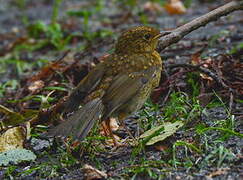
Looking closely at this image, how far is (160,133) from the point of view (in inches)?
162

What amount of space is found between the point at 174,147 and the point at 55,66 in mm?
2844

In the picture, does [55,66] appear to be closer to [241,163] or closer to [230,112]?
[230,112]

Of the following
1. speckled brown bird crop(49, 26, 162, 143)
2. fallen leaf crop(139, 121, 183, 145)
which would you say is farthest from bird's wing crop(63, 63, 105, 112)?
fallen leaf crop(139, 121, 183, 145)

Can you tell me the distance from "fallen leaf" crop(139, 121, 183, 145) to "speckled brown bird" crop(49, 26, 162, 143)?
0.27 meters

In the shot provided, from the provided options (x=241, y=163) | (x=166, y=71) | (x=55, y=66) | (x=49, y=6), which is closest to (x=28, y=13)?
(x=49, y=6)

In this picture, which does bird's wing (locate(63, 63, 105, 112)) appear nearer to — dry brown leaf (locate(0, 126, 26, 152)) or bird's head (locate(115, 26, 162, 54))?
bird's head (locate(115, 26, 162, 54))

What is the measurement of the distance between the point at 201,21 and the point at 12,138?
77.3 inches

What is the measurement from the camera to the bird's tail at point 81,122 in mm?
3932

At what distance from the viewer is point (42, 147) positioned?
4598 mm

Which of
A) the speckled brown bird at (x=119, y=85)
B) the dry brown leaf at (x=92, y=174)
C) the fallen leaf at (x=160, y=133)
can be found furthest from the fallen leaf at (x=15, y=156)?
the fallen leaf at (x=160, y=133)

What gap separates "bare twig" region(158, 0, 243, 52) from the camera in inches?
190

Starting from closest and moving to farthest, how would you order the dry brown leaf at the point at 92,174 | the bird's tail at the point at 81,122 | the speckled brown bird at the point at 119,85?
the dry brown leaf at the point at 92,174
the bird's tail at the point at 81,122
the speckled brown bird at the point at 119,85

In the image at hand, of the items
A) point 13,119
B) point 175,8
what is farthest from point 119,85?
point 175,8

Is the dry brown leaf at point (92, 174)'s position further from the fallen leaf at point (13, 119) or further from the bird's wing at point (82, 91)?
the fallen leaf at point (13, 119)
